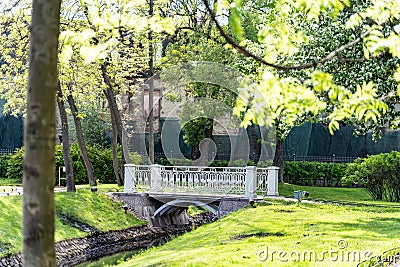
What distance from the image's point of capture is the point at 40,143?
13.9 ft

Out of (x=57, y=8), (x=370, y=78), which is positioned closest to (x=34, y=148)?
(x=57, y=8)

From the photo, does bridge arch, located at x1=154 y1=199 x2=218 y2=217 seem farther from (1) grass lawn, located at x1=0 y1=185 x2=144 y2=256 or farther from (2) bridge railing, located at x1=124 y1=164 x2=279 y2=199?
(1) grass lawn, located at x1=0 y1=185 x2=144 y2=256

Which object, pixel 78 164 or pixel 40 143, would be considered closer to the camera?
pixel 40 143

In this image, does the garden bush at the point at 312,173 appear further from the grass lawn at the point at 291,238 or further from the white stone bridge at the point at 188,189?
the grass lawn at the point at 291,238

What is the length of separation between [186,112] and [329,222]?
1390 centimetres

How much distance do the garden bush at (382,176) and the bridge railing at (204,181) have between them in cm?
342

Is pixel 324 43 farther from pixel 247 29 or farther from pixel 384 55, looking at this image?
pixel 247 29

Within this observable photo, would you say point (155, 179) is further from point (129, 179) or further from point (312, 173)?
point (312, 173)

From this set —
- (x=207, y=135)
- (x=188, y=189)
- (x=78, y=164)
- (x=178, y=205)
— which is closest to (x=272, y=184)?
(x=188, y=189)

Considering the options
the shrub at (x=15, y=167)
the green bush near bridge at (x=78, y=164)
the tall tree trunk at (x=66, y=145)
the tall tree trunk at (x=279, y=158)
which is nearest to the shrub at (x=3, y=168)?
the green bush near bridge at (x=78, y=164)

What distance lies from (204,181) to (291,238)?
949 centimetres

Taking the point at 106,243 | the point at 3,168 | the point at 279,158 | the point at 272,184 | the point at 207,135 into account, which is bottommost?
the point at 106,243

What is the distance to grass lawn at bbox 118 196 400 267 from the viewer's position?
10.8m

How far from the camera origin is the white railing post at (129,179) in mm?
23984
